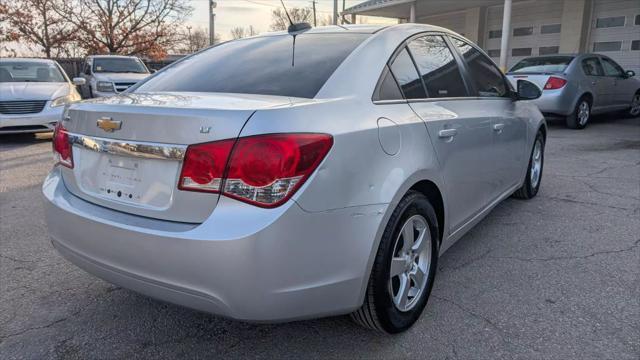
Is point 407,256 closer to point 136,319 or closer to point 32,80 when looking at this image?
point 136,319

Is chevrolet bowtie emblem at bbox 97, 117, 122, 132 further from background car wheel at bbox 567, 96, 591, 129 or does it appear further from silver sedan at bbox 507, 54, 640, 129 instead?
background car wheel at bbox 567, 96, 591, 129

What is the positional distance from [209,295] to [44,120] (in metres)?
8.25

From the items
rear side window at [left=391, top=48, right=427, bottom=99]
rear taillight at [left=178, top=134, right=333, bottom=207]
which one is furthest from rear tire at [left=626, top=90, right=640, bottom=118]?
rear taillight at [left=178, top=134, right=333, bottom=207]

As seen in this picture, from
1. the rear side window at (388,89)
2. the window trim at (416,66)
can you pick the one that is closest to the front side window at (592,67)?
the window trim at (416,66)

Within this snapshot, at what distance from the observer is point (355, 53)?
2.45m

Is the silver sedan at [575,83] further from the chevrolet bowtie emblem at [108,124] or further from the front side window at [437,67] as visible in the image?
the chevrolet bowtie emblem at [108,124]

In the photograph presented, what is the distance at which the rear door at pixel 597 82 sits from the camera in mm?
10141

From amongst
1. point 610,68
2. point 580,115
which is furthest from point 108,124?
point 610,68

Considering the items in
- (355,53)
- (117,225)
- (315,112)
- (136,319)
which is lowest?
(136,319)

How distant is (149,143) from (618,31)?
55.3 ft

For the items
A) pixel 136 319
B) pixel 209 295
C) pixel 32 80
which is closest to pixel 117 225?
pixel 209 295

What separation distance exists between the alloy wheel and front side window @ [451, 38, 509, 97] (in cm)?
140

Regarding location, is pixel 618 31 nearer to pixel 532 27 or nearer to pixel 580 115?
pixel 532 27

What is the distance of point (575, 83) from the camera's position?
9.69 m
